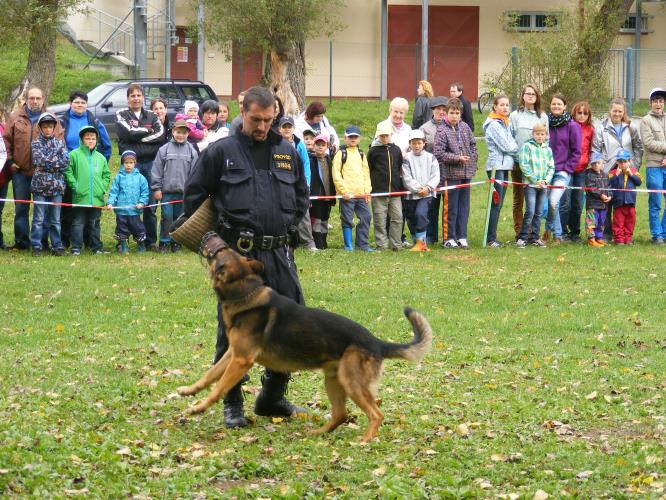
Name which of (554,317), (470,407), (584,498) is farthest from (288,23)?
(584,498)

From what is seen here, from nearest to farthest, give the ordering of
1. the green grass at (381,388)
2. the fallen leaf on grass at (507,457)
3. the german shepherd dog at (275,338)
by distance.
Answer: the green grass at (381,388)
the fallen leaf on grass at (507,457)
the german shepherd dog at (275,338)

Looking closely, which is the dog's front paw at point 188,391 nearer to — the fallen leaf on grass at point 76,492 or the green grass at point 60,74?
the fallen leaf on grass at point 76,492

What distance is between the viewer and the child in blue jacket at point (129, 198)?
1555 cm

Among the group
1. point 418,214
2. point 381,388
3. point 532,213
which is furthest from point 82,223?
point 381,388

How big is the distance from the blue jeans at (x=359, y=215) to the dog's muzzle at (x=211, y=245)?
29.1 ft

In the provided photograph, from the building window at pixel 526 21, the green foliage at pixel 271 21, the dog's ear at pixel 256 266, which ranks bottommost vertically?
the dog's ear at pixel 256 266

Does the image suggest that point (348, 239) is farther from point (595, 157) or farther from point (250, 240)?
point (250, 240)

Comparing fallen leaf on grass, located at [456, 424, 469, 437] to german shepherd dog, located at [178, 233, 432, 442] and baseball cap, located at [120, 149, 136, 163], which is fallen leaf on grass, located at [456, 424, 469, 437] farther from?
baseball cap, located at [120, 149, 136, 163]

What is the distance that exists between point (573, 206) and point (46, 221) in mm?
8156

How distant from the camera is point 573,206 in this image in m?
17.2

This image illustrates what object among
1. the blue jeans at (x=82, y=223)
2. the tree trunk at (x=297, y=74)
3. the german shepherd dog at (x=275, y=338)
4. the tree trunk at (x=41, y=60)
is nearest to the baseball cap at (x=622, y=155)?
the blue jeans at (x=82, y=223)

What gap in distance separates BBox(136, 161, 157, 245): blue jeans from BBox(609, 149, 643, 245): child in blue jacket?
7156mm

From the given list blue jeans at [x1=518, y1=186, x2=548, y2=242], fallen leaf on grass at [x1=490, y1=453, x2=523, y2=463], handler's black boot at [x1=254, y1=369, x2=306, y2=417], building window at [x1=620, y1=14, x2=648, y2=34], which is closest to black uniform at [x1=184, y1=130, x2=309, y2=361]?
handler's black boot at [x1=254, y1=369, x2=306, y2=417]

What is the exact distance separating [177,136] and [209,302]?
389 centimetres
